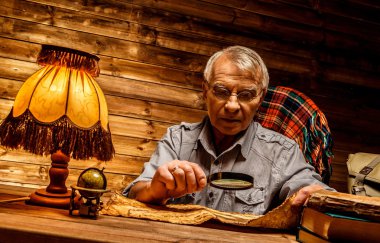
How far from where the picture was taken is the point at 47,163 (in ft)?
9.00

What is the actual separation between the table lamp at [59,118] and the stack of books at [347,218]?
2.46 ft

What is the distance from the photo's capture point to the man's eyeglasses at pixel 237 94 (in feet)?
5.76

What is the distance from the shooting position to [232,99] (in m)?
1.75

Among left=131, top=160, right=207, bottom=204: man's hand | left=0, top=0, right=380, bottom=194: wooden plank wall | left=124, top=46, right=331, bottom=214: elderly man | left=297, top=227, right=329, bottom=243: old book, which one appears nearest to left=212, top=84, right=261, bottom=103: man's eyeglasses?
left=124, top=46, right=331, bottom=214: elderly man

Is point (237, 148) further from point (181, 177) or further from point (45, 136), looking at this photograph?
point (45, 136)

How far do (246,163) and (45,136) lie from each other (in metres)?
0.95

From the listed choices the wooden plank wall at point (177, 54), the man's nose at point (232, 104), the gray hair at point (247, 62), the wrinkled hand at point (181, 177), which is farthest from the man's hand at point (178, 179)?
the wooden plank wall at point (177, 54)

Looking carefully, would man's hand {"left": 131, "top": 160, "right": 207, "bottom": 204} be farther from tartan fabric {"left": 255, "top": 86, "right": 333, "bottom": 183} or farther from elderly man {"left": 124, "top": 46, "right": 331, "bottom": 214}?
tartan fabric {"left": 255, "top": 86, "right": 333, "bottom": 183}

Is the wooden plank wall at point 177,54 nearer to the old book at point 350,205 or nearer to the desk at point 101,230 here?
the desk at point 101,230

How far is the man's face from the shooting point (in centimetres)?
175

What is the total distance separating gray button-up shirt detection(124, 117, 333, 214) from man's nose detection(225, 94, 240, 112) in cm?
17

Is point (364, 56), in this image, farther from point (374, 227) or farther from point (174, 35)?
point (374, 227)

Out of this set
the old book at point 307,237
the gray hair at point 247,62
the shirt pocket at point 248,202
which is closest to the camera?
the old book at point 307,237

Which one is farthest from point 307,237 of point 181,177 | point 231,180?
point 181,177
